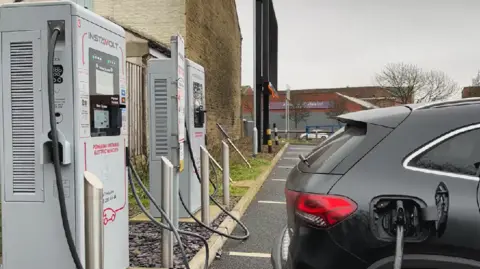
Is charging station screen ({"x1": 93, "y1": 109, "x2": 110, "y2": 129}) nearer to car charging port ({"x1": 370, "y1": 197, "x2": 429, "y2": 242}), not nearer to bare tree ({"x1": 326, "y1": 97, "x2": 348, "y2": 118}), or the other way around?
car charging port ({"x1": 370, "y1": 197, "x2": 429, "y2": 242})

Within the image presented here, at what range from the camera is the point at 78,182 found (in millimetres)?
3188

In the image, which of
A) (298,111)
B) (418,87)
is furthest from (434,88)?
(298,111)

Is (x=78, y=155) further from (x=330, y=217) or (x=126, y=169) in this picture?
(x=330, y=217)

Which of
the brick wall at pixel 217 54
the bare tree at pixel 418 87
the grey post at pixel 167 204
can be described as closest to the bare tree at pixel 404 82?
the bare tree at pixel 418 87

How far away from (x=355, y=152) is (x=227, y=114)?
16.5 meters

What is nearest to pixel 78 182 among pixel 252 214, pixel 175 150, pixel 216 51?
pixel 175 150

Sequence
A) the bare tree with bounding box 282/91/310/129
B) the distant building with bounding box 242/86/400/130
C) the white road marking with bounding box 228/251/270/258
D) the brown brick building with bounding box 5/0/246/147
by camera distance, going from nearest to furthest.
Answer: the white road marking with bounding box 228/251/270/258 < the brown brick building with bounding box 5/0/246/147 < the distant building with bounding box 242/86/400/130 < the bare tree with bounding box 282/91/310/129

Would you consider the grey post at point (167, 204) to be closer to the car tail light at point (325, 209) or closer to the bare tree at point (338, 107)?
the car tail light at point (325, 209)

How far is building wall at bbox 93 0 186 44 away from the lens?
37.7ft

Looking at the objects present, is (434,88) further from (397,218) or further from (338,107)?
(397,218)

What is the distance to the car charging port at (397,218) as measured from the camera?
2420 mm

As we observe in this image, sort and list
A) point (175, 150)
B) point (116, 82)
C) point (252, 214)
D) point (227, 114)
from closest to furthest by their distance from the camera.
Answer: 1. point (116, 82)
2. point (175, 150)
3. point (252, 214)
4. point (227, 114)

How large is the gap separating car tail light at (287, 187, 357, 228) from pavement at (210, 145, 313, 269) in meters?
1.90

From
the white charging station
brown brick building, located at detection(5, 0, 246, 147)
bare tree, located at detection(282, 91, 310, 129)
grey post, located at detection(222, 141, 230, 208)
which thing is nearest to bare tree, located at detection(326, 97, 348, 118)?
bare tree, located at detection(282, 91, 310, 129)
